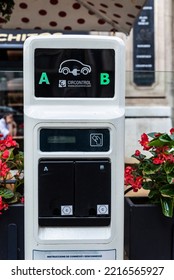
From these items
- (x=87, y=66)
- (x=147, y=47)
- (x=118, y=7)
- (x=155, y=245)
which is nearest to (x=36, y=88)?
(x=87, y=66)

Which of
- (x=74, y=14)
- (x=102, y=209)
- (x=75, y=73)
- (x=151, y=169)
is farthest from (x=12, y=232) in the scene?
(x=74, y=14)

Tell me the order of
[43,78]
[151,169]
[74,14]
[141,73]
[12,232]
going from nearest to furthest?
[43,78] → [12,232] → [151,169] → [74,14] → [141,73]

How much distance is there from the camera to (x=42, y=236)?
2.96 meters

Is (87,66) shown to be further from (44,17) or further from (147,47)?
(147,47)

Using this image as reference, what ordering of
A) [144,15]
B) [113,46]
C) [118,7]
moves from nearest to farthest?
[113,46], [118,7], [144,15]

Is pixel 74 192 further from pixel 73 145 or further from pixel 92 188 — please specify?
pixel 73 145

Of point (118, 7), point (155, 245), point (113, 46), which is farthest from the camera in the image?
point (118, 7)

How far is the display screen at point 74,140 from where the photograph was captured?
292cm

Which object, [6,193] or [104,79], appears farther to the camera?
[6,193]

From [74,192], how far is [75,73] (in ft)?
2.45

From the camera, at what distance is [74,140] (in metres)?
2.93

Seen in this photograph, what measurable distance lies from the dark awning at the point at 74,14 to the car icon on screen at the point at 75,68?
10.2 ft

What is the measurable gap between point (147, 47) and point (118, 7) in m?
5.28

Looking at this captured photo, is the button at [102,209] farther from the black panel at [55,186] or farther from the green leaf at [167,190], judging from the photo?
the green leaf at [167,190]
